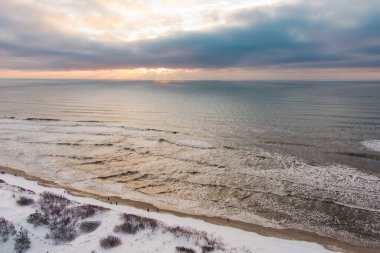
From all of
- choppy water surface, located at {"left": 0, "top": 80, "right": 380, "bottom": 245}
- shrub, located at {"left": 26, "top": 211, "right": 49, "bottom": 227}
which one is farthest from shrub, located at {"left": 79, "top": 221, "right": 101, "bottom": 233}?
choppy water surface, located at {"left": 0, "top": 80, "right": 380, "bottom": 245}

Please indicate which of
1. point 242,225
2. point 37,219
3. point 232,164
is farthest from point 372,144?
point 37,219

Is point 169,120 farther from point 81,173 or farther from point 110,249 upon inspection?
point 110,249

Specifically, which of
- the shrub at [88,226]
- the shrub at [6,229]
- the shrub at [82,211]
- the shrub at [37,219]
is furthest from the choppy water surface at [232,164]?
the shrub at [6,229]

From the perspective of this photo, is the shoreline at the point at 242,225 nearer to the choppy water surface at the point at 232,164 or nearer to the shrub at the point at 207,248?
the choppy water surface at the point at 232,164

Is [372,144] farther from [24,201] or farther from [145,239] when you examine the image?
[24,201]

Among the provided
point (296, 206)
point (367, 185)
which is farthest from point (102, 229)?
point (367, 185)

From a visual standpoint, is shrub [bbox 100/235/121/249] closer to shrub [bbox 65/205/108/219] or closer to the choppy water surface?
shrub [bbox 65/205/108/219]
